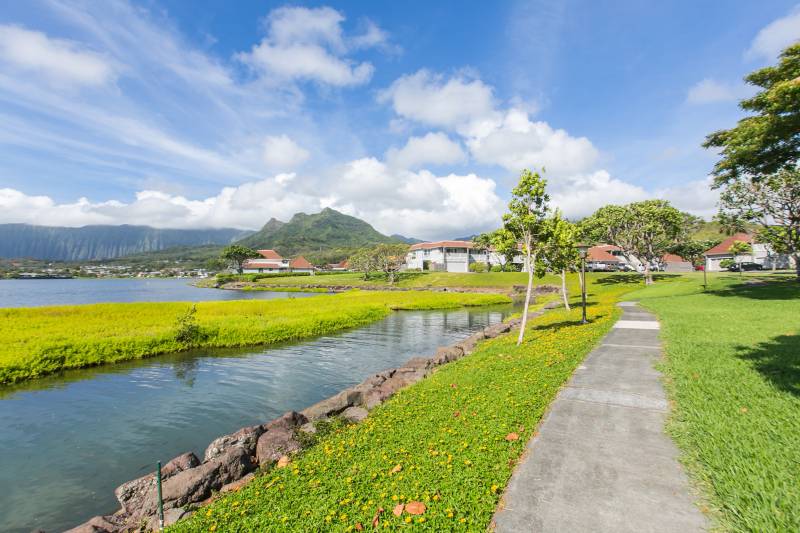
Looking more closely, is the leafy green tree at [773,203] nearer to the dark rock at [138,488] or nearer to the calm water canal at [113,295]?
the dark rock at [138,488]

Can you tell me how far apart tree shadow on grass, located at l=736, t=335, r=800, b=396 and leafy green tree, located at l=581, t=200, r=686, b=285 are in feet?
162

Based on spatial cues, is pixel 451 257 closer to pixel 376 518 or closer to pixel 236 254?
pixel 236 254

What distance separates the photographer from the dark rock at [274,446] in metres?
9.75

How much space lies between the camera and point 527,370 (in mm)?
14398

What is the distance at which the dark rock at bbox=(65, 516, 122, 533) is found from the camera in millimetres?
7497

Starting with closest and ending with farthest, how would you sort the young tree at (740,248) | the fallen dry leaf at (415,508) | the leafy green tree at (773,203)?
the fallen dry leaf at (415,508) → the leafy green tree at (773,203) → the young tree at (740,248)

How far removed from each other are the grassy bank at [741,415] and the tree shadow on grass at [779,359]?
0.07 feet

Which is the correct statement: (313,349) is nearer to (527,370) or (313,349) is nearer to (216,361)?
(216,361)

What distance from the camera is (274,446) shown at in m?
10.0

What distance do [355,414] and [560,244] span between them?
16.8 m

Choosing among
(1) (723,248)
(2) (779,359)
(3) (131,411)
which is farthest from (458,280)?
(3) (131,411)

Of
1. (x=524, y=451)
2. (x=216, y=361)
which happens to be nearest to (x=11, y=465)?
(x=216, y=361)

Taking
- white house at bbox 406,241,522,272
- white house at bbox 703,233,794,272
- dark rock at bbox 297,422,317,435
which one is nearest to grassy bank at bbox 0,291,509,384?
dark rock at bbox 297,422,317,435

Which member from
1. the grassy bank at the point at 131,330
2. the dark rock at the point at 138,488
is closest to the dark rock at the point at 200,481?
the dark rock at the point at 138,488
